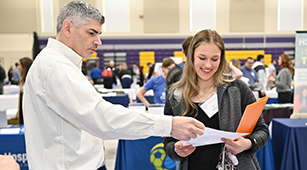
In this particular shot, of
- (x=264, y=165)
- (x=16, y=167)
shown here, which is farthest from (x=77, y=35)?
(x=264, y=165)

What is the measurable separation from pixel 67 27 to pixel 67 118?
1.35ft

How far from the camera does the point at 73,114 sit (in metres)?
0.93

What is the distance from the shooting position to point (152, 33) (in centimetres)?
1395

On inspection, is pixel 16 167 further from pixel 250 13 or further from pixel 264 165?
pixel 250 13

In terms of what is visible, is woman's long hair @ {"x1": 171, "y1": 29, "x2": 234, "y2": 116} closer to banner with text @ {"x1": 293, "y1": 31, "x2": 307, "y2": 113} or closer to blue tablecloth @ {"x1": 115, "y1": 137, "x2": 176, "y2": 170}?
blue tablecloth @ {"x1": 115, "y1": 137, "x2": 176, "y2": 170}

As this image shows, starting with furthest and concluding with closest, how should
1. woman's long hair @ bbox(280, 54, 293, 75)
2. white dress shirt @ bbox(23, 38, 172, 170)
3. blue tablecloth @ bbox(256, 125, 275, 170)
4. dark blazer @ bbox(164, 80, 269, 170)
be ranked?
woman's long hair @ bbox(280, 54, 293, 75) < blue tablecloth @ bbox(256, 125, 275, 170) < dark blazer @ bbox(164, 80, 269, 170) < white dress shirt @ bbox(23, 38, 172, 170)

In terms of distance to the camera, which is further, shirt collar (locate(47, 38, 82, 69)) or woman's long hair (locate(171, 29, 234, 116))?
woman's long hair (locate(171, 29, 234, 116))

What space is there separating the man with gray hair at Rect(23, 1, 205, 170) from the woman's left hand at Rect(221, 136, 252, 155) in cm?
33

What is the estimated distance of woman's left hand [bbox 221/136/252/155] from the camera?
1214 mm

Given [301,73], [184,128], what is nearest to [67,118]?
[184,128]

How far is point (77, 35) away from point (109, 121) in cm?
45

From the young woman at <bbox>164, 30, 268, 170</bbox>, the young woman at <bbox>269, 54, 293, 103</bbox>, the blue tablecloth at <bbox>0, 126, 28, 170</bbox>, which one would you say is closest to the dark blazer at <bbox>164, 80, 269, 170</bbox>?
the young woman at <bbox>164, 30, 268, 170</bbox>

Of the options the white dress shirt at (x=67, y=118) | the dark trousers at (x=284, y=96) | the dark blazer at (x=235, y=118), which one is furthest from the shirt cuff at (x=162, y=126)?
the dark trousers at (x=284, y=96)

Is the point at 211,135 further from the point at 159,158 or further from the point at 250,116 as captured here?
the point at 159,158
